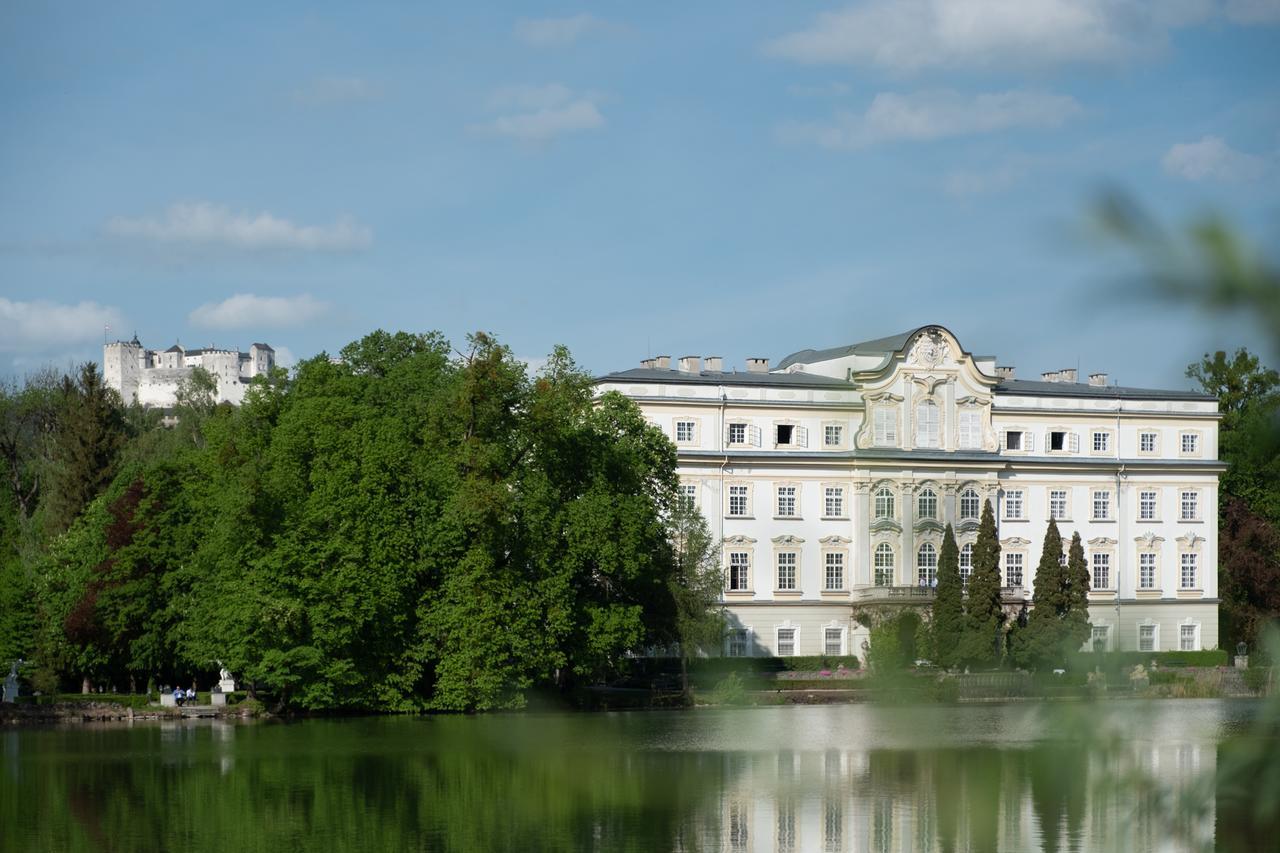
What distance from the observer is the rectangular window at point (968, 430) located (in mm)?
62625

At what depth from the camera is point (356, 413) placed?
45625 millimetres

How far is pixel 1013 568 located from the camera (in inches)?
2482

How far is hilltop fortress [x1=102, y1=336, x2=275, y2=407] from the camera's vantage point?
152m

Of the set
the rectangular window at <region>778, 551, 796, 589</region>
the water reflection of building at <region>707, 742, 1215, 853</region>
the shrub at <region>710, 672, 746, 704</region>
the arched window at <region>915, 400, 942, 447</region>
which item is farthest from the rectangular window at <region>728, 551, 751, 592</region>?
the water reflection of building at <region>707, 742, 1215, 853</region>

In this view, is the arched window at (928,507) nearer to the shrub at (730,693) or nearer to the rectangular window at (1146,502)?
the rectangular window at (1146,502)

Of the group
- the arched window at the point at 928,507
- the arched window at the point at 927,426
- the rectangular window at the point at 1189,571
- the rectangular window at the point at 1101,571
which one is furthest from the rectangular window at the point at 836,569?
the rectangular window at the point at 1189,571

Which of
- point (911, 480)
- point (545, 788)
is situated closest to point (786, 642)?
point (911, 480)

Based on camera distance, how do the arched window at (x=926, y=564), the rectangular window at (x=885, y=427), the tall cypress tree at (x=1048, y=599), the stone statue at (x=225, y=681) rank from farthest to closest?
the rectangular window at (x=885, y=427), the arched window at (x=926, y=564), the tall cypress tree at (x=1048, y=599), the stone statue at (x=225, y=681)

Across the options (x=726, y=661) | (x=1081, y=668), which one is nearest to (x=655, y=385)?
(x=726, y=661)

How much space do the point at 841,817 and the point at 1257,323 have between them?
65.0ft

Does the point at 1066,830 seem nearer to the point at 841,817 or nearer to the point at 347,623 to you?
the point at 841,817

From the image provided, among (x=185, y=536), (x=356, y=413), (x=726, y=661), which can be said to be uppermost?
(x=356, y=413)

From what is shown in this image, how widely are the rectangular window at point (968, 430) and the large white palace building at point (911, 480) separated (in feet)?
0.21

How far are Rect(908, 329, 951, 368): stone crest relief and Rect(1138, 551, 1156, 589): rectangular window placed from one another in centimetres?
1113
